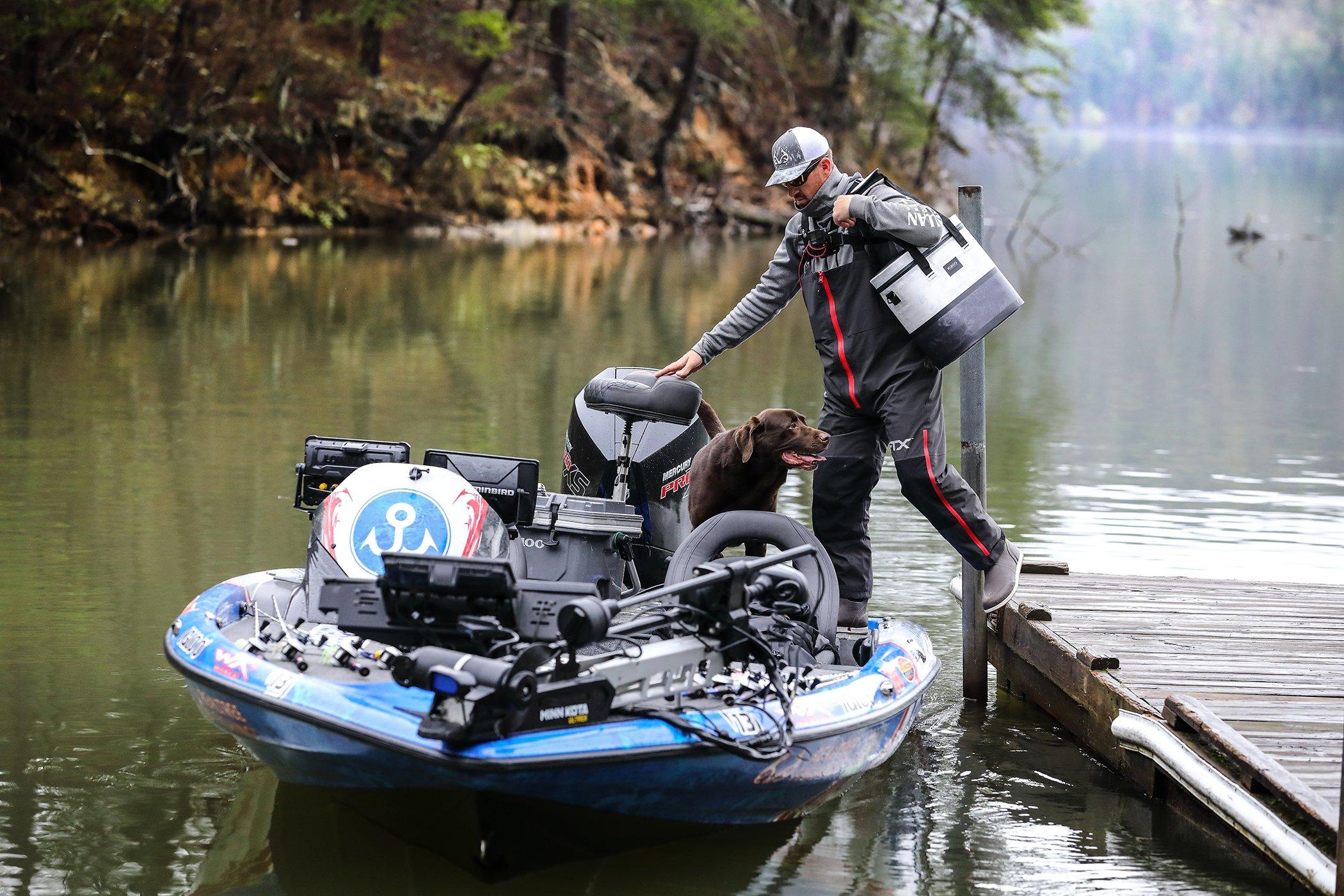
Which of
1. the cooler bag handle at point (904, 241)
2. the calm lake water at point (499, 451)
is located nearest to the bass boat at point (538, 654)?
the calm lake water at point (499, 451)

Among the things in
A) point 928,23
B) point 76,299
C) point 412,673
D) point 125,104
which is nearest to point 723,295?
point 76,299

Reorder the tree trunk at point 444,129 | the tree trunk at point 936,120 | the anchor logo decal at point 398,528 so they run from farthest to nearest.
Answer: the tree trunk at point 936,120
the tree trunk at point 444,129
the anchor logo decal at point 398,528

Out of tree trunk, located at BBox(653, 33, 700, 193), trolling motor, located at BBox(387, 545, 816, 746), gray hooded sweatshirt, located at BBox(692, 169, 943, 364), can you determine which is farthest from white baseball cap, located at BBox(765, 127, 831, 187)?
tree trunk, located at BBox(653, 33, 700, 193)

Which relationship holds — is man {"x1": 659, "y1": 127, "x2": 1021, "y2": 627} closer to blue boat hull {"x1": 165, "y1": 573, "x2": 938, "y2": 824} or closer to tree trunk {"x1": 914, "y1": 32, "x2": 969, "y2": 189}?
blue boat hull {"x1": 165, "y1": 573, "x2": 938, "y2": 824}

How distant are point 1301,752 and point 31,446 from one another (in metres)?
8.64

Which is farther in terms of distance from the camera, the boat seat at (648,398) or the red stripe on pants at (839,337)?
the boat seat at (648,398)

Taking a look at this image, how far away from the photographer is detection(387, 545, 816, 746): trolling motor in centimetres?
421

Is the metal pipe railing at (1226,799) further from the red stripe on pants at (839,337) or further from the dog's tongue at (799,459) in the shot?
the dog's tongue at (799,459)

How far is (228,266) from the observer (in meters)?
24.2

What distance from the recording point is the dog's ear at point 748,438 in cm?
573

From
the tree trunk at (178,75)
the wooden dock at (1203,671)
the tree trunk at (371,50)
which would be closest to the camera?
the wooden dock at (1203,671)

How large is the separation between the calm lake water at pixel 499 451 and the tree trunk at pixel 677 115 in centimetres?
1071

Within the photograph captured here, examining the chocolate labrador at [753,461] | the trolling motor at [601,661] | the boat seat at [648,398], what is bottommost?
the trolling motor at [601,661]

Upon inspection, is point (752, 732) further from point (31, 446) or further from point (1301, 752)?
point (31, 446)
